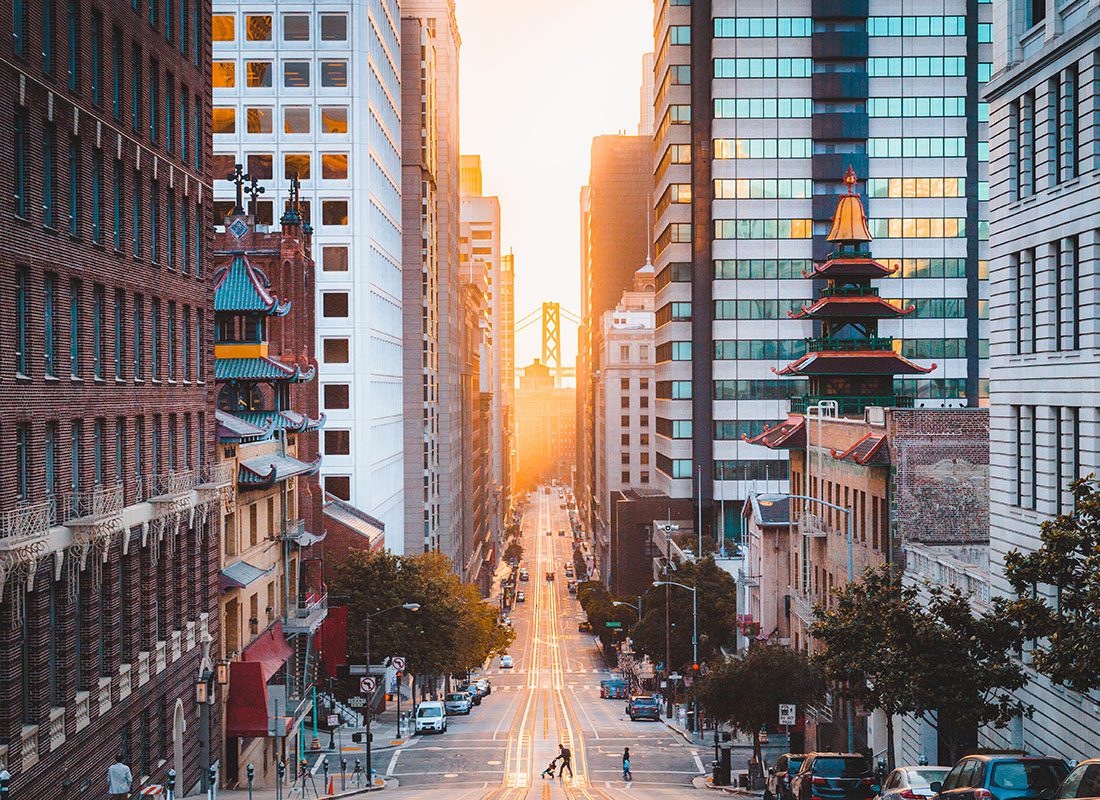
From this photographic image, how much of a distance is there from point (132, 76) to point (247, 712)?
79.7 feet

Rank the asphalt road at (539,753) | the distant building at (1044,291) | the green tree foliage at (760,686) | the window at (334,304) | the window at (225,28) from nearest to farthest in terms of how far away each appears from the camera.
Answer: the distant building at (1044,291), the asphalt road at (539,753), the green tree foliage at (760,686), the window at (225,28), the window at (334,304)

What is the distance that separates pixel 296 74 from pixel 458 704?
4436 centimetres

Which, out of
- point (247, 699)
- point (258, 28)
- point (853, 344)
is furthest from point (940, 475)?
point (258, 28)

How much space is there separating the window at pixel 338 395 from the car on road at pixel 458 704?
2123 centimetres

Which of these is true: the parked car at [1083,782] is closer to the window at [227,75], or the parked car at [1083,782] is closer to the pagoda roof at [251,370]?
the pagoda roof at [251,370]

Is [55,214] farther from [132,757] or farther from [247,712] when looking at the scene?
[247,712]

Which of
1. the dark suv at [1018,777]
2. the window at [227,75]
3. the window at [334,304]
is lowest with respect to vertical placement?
the dark suv at [1018,777]

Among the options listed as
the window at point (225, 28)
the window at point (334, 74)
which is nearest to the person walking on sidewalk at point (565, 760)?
the window at point (334, 74)

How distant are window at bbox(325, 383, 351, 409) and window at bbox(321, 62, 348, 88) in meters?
20.8

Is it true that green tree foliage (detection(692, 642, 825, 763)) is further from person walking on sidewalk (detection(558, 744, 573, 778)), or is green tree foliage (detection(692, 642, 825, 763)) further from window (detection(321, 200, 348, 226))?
→ window (detection(321, 200, 348, 226))

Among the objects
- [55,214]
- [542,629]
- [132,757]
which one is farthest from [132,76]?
[542,629]

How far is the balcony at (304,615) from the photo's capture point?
208 ft

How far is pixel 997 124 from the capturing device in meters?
38.1

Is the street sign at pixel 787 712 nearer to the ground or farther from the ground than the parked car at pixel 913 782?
nearer to the ground
